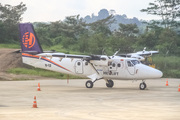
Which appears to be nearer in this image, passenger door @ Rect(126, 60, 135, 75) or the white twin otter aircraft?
the white twin otter aircraft

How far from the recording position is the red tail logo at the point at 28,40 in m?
25.5

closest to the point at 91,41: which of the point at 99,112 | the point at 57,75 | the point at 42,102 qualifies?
the point at 57,75

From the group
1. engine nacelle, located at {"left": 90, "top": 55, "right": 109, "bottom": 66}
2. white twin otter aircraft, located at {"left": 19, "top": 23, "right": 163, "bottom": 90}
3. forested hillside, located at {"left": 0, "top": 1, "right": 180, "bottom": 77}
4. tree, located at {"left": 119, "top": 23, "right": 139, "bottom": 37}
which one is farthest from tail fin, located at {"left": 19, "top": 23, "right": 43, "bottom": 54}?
tree, located at {"left": 119, "top": 23, "right": 139, "bottom": 37}

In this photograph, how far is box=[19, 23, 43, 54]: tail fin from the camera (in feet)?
83.7

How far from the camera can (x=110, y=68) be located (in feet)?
77.3

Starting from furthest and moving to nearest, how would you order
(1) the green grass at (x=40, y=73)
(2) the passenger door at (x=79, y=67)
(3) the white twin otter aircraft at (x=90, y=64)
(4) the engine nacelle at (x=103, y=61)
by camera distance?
(1) the green grass at (x=40, y=73)
(2) the passenger door at (x=79, y=67)
(4) the engine nacelle at (x=103, y=61)
(3) the white twin otter aircraft at (x=90, y=64)

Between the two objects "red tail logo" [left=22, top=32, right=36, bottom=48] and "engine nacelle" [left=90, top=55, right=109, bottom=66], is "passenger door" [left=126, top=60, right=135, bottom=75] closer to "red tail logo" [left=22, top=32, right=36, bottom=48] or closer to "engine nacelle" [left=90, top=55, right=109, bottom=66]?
"engine nacelle" [left=90, top=55, right=109, bottom=66]

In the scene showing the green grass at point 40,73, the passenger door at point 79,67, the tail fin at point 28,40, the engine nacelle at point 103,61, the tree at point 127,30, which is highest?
the tree at point 127,30

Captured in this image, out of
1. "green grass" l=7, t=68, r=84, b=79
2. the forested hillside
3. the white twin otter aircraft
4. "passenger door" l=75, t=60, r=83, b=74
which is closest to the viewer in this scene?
the white twin otter aircraft

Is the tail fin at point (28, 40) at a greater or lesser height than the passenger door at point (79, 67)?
greater

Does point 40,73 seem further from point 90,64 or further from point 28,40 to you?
point 90,64

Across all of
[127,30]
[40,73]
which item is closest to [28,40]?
[40,73]

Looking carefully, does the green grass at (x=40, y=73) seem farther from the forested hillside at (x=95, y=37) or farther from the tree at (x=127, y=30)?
the tree at (x=127, y=30)

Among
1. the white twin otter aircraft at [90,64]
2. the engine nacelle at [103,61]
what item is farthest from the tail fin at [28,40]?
the engine nacelle at [103,61]
